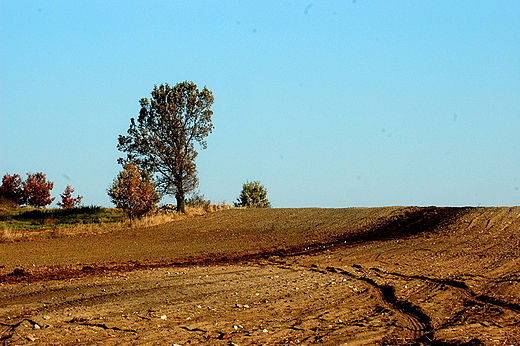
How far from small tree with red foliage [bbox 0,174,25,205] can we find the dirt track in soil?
1651 inches

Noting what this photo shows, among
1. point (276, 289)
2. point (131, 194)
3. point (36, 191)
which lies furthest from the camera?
point (36, 191)

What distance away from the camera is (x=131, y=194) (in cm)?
3703

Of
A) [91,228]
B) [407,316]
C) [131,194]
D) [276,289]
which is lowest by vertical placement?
[407,316]

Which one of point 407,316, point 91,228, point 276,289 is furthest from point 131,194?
point 407,316

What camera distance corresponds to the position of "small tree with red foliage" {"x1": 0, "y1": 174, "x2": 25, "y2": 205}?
66.0 meters

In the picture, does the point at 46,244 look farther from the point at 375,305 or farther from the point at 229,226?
the point at 375,305

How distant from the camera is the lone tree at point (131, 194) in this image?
3709 cm

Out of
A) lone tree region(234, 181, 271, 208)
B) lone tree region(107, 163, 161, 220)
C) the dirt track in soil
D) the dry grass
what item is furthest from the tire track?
lone tree region(234, 181, 271, 208)

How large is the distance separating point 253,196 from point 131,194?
105 feet

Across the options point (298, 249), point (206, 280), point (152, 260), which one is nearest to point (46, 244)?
point (152, 260)

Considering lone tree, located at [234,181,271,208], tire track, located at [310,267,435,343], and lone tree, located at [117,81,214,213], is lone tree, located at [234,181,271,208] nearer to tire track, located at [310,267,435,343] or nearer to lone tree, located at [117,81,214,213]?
lone tree, located at [117,81,214,213]

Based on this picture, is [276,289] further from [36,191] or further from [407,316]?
[36,191]

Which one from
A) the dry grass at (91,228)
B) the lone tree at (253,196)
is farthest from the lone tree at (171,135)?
the lone tree at (253,196)

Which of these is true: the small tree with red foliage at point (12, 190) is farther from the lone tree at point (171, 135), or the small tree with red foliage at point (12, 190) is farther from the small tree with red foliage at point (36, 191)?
the lone tree at point (171, 135)
